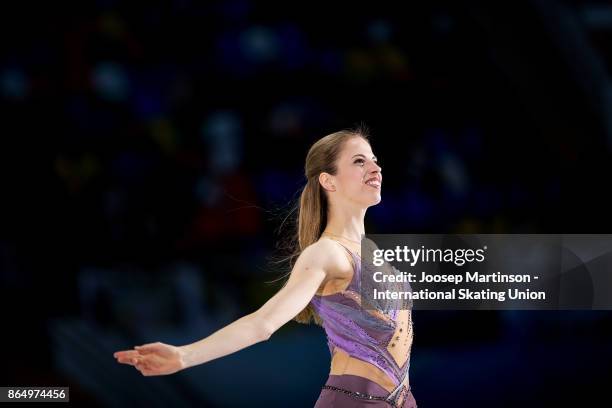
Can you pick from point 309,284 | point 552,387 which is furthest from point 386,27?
point 309,284

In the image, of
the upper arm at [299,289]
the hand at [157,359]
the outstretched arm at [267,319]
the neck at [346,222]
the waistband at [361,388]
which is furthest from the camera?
the neck at [346,222]

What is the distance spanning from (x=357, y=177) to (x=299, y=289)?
54 centimetres

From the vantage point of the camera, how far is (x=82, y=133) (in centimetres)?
492

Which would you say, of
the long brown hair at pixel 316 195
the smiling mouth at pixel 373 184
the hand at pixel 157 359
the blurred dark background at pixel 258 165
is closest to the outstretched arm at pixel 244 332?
the hand at pixel 157 359

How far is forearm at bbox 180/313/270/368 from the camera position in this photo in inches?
84.4

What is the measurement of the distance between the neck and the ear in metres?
0.07

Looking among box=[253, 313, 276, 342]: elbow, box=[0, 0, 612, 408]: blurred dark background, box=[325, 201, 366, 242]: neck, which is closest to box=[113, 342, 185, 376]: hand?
box=[253, 313, 276, 342]: elbow

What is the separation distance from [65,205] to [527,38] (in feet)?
10.1

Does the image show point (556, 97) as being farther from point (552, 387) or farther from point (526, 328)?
point (552, 387)

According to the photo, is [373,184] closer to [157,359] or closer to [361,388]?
[361,388]

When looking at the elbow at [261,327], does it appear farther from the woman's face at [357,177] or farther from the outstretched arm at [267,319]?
the woman's face at [357,177]

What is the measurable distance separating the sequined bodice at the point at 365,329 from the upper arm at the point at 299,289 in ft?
0.38

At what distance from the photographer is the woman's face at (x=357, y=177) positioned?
109 inches

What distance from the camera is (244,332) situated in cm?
225
